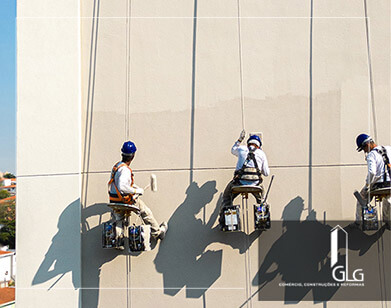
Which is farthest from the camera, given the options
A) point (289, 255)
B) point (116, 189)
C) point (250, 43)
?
point (250, 43)

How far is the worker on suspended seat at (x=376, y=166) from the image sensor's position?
7570 millimetres

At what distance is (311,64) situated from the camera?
337 inches

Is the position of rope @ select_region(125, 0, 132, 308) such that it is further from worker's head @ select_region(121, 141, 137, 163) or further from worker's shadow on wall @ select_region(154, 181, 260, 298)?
worker's head @ select_region(121, 141, 137, 163)

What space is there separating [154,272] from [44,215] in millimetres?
2095

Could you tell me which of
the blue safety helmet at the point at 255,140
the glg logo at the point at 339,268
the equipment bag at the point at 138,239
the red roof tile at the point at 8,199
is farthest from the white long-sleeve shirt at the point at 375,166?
the red roof tile at the point at 8,199

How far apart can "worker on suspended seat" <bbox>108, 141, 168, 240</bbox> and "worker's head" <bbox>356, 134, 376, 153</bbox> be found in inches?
139

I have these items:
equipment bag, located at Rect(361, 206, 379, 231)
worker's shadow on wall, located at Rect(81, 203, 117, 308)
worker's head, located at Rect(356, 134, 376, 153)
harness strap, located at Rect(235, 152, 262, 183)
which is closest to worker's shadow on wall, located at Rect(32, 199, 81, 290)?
worker's shadow on wall, located at Rect(81, 203, 117, 308)

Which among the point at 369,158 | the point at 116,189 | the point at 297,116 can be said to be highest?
the point at 297,116

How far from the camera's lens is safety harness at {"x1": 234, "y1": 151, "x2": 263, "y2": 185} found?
25.0 feet

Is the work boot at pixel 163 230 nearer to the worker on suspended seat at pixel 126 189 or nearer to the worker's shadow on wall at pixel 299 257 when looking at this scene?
the worker on suspended seat at pixel 126 189

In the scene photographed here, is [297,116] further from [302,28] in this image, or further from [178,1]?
[178,1]

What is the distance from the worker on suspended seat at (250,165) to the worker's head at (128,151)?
1.61 m

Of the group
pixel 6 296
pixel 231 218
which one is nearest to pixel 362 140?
pixel 231 218

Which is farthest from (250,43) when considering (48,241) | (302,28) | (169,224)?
(48,241)
